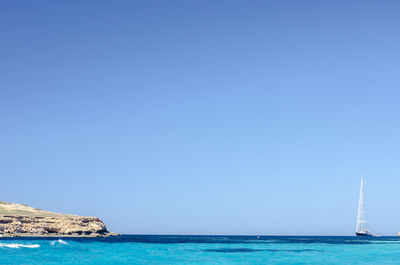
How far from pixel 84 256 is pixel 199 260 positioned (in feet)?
56.9

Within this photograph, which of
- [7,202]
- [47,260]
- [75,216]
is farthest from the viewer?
[7,202]

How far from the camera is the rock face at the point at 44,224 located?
13475 cm

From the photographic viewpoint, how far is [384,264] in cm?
6006

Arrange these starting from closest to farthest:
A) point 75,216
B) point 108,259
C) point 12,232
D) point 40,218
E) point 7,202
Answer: point 108,259 < point 12,232 < point 40,218 < point 75,216 < point 7,202

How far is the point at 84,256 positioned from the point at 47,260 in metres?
7.54

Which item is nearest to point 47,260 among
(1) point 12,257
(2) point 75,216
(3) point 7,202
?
(1) point 12,257

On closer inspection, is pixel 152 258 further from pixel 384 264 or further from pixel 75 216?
pixel 75 216

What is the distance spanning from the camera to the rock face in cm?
13475

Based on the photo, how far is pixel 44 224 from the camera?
142 meters

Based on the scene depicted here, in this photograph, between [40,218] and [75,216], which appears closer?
[40,218]

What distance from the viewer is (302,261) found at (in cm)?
6238

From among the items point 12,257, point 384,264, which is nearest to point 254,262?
point 384,264

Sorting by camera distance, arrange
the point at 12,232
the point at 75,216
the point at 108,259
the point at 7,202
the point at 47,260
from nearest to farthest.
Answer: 1. the point at 47,260
2. the point at 108,259
3. the point at 12,232
4. the point at 75,216
5. the point at 7,202

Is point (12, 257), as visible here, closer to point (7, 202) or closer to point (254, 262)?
point (254, 262)
